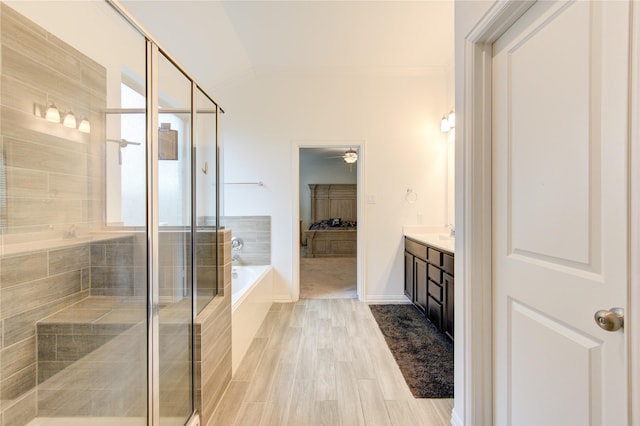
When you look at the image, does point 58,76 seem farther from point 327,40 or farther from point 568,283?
point 568,283

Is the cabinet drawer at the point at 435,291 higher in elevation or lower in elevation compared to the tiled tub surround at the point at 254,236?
lower

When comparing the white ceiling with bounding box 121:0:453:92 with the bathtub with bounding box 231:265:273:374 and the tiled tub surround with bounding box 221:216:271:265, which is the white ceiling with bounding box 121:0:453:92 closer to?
the tiled tub surround with bounding box 221:216:271:265

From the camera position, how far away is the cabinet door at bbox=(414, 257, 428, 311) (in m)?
2.77

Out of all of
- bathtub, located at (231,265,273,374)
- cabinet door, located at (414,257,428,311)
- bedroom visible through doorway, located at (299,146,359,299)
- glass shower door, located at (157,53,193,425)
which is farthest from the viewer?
bedroom visible through doorway, located at (299,146,359,299)

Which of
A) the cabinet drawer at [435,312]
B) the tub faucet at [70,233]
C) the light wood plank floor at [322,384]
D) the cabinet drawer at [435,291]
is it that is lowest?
the light wood plank floor at [322,384]

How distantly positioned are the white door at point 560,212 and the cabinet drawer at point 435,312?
1.29 metres

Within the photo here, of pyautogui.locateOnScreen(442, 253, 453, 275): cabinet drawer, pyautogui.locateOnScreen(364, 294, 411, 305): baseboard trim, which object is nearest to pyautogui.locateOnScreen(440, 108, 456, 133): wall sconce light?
pyautogui.locateOnScreen(442, 253, 453, 275): cabinet drawer

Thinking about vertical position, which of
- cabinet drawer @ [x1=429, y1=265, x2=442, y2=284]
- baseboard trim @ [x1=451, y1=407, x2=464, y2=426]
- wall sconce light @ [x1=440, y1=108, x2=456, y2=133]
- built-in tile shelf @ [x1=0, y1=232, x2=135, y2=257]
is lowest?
baseboard trim @ [x1=451, y1=407, x2=464, y2=426]

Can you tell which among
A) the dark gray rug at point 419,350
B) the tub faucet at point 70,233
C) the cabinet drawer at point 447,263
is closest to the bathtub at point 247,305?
the tub faucet at point 70,233

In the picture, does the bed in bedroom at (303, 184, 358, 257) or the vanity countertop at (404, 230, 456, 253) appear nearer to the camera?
the vanity countertop at (404, 230, 456, 253)

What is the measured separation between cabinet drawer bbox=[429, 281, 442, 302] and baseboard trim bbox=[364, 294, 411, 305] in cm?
79

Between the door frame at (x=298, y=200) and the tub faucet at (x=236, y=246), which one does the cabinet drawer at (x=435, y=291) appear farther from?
the tub faucet at (x=236, y=246)

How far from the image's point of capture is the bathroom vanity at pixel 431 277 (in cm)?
227

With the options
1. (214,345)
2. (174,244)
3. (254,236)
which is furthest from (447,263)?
(254,236)
